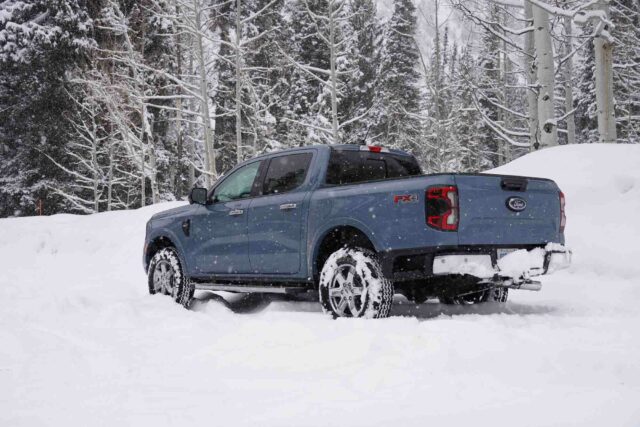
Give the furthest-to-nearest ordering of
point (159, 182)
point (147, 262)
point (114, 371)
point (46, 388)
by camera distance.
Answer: point (159, 182)
point (147, 262)
point (114, 371)
point (46, 388)

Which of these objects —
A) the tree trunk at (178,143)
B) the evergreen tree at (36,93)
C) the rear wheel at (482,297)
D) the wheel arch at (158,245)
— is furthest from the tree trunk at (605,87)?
the evergreen tree at (36,93)

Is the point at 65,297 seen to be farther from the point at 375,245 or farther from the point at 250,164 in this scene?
the point at 375,245

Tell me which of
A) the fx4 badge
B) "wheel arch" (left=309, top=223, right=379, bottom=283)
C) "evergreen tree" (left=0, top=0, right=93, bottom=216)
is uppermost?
"evergreen tree" (left=0, top=0, right=93, bottom=216)

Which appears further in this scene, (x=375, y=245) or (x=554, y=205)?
(x=554, y=205)

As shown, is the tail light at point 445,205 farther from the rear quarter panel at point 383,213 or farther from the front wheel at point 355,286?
the front wheel at point 355,286

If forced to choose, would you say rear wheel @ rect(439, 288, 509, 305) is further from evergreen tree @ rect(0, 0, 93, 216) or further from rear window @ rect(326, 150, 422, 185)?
evergreen tree @ rect(0, 0, 93, 216)

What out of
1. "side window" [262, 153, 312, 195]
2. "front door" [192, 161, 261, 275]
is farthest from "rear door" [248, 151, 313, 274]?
"front door" [192, 161, 261, 275]

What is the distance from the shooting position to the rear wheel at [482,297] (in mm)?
6984

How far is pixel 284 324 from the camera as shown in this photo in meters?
5.40

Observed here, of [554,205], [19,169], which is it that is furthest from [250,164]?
[19,169]

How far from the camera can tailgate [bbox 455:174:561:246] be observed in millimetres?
5062

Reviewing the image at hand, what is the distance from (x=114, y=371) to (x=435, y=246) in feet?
8.82

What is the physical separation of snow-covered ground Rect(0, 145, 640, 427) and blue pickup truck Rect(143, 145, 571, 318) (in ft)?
1.24

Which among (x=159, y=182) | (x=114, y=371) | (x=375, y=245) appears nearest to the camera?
(x=114, y=371)
